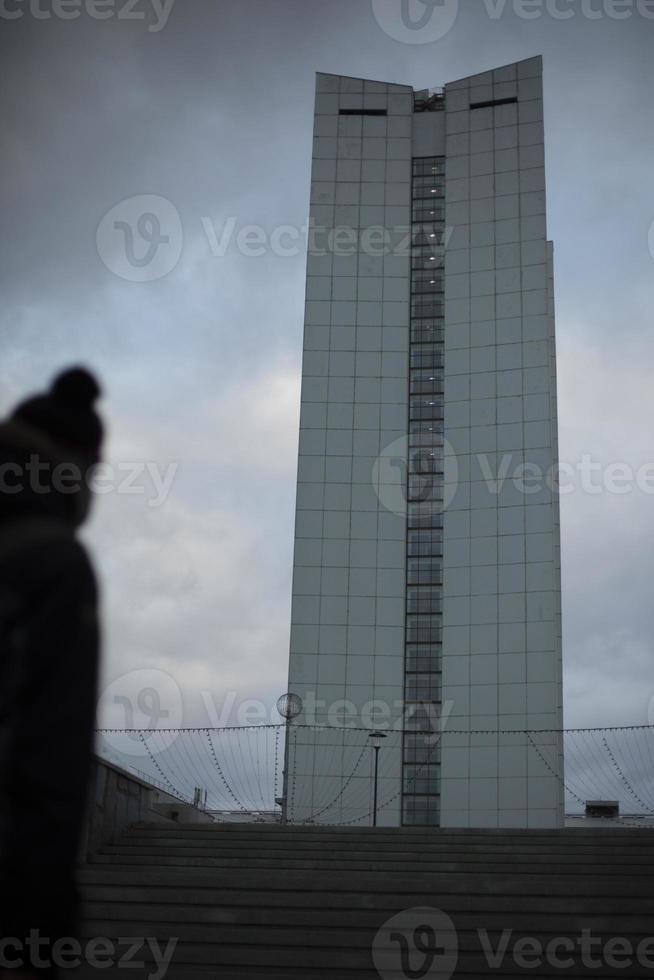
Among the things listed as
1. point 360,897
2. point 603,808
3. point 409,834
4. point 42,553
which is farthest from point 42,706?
point 603,808

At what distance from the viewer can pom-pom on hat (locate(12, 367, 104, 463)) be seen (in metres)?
1.80

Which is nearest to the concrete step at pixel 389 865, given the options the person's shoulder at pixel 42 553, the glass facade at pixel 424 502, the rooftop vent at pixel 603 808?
the person's shoulder at pixel 42 553

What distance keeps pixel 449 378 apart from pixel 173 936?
3847cm

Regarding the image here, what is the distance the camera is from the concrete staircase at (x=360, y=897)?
6.98 m

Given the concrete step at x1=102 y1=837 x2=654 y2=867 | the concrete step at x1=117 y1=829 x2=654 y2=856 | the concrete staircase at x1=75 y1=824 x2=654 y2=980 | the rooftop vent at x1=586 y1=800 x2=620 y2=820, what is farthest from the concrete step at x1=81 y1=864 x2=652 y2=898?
the rooftop vent at x1=586 y1=800 x2=620 y2=820

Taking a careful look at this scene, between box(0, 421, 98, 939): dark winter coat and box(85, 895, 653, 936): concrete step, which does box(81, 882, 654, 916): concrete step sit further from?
box(0, 421, 98, 939): dark winter coat

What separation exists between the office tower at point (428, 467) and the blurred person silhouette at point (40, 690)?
36366 millimetres

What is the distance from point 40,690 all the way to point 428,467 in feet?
138

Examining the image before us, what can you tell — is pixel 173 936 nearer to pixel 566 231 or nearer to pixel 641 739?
pixel 641 739

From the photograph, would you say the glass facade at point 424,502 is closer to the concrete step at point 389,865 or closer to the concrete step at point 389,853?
the concrete step at point 389,853

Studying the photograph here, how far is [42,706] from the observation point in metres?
1.53

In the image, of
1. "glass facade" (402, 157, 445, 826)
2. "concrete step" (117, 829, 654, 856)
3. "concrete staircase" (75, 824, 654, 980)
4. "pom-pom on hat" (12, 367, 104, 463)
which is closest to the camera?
"pom-pom on hat" (12, 367, 104, 463)

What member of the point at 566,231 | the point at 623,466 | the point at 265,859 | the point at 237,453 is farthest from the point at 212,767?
the point at 566,231

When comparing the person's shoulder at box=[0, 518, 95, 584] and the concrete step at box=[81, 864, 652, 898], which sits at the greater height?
the person's shoulder at box=[0, 518, 95, 584]
